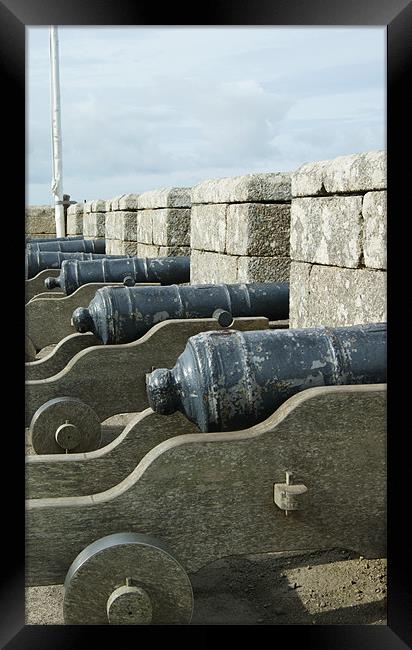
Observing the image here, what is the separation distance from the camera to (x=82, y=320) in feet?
18.5

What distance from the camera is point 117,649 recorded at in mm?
2162

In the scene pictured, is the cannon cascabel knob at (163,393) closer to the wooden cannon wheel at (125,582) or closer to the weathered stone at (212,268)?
the wooden cannon wheel at (125,582)

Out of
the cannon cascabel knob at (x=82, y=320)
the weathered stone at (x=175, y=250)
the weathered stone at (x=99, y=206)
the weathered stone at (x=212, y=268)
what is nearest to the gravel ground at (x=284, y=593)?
the cannon cascabel knob at (x=82, y=320)

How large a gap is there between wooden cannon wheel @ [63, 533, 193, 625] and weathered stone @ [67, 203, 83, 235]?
1719 centimetres

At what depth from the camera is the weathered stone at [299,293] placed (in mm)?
5578

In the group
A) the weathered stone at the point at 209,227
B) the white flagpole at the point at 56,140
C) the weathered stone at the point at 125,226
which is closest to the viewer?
the weathered stone at the point at 209,227

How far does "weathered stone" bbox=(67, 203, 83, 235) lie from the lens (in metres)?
19.6

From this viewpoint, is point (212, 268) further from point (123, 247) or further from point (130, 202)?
point (123, 247)

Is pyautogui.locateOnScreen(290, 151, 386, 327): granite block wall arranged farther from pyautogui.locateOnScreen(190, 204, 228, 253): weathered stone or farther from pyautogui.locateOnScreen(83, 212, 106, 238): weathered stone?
pyautogui.locateOnScreen(83, 212, 106, 238): weathered stone

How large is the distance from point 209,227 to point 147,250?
111 inches

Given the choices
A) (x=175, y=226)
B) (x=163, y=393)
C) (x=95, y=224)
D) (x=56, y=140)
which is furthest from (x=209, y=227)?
(x=56, y=140)

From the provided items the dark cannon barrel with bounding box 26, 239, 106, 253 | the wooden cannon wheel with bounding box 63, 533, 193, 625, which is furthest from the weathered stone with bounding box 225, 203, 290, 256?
the dark cannon barrel with bounding box 26, 239, 106, 253

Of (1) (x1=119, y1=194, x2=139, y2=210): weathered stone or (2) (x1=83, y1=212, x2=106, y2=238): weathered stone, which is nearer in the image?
(1) (x1=119, y1=194, x2=139, y2=210): weathered stone
